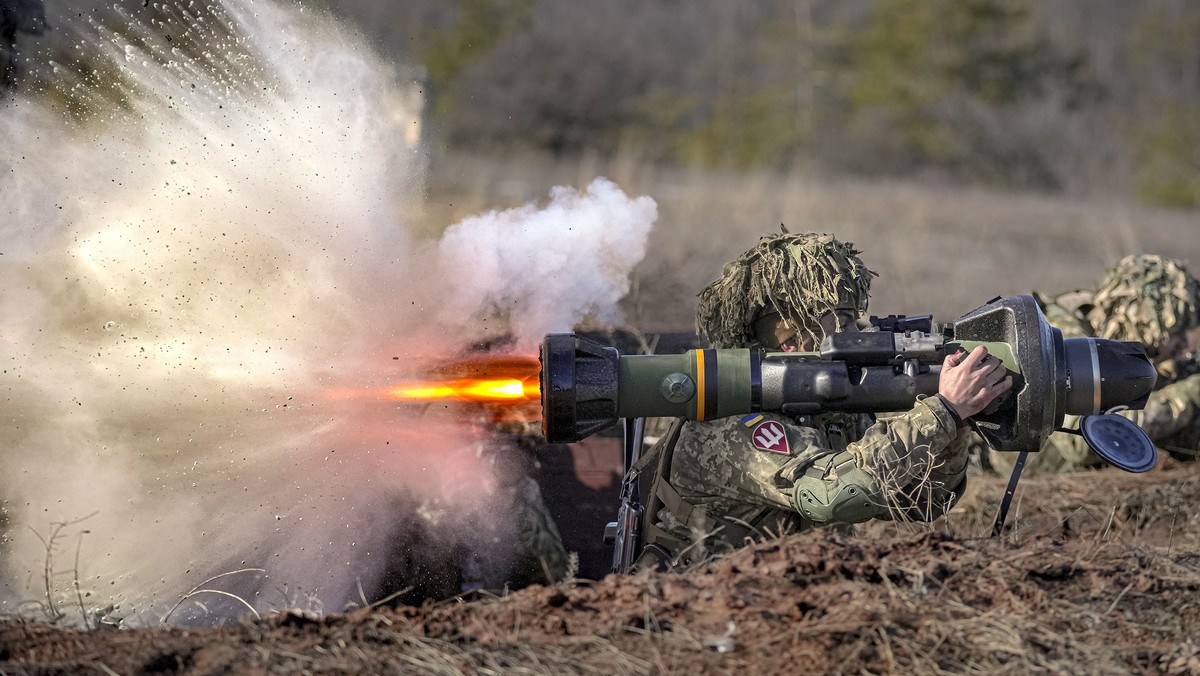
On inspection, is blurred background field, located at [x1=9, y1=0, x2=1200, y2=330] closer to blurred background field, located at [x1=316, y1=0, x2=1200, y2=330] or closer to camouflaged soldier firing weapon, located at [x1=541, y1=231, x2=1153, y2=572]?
blurred background field, located at [x1=316, y1=0, x2=1200, y2=330]

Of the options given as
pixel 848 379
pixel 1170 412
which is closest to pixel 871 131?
pixel 1170 412

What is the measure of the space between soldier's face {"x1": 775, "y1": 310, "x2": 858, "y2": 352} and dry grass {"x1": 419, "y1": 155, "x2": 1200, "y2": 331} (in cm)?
202

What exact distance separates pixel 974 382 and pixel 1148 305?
12.4 ft

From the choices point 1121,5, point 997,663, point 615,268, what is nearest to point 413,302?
point 615,268

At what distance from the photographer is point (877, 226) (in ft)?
56.9

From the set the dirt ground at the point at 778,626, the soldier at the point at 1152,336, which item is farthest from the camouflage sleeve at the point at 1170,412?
the dirt ground at the point at 778,626

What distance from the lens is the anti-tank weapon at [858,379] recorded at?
3805 mm

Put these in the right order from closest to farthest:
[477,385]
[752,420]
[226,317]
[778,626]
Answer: [778,626], [752,420], [477,385], [226,317]

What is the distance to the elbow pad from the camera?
379 centimetres

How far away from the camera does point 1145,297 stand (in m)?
7.03

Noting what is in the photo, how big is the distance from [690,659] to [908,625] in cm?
58

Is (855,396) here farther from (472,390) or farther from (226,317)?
(226,317)

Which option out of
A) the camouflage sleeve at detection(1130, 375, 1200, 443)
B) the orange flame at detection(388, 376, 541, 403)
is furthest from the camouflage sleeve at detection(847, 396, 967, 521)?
the camouflage sleeve at detection(1130, 375, 1200, 443)

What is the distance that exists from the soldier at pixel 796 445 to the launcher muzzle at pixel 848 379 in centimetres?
9
